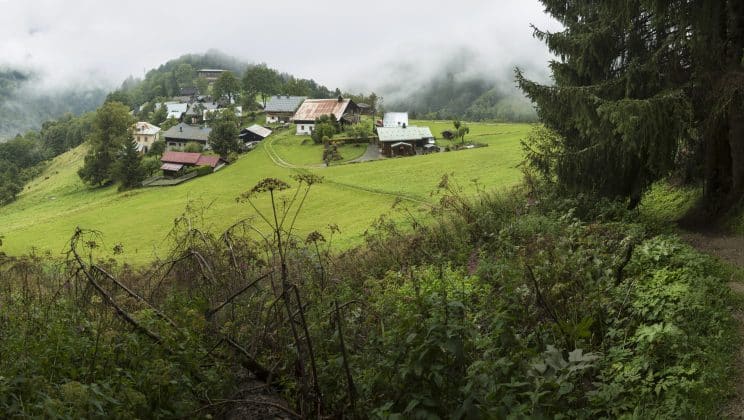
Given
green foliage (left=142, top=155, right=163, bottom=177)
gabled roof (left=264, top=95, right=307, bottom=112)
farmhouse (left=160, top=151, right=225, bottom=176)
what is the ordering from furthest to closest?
1. gabled roof (left=264, top=95, right=307, bottom=112)
2. farmhouse (left=160, top=151, right=225, bottom=176)
3. green foliage (left=142, top=155, right=163, bottom=177)

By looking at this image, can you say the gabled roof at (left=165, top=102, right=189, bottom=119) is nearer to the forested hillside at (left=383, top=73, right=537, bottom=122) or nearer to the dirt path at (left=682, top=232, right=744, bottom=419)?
the forested hillside at (left=383, top=73, right=537, bottom=122)

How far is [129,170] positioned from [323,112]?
30.0 metres

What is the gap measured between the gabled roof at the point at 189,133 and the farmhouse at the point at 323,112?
562 inches

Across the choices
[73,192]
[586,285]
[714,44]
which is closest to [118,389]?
[586,285]

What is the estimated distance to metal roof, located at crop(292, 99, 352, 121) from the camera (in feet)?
239

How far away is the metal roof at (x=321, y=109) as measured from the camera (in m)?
72.9

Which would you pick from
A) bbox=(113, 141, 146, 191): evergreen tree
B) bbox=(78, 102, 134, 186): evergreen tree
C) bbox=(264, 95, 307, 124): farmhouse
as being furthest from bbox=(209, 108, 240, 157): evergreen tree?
bbox=(264, 95, 307, 124): farmhouse

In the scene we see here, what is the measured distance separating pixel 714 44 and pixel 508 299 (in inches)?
281

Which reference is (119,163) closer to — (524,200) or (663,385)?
(524,200)

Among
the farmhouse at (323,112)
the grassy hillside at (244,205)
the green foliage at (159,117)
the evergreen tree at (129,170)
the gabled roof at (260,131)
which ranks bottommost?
the grassy hillside at (244,205)

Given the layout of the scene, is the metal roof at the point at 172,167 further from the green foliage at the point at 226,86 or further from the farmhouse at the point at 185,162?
the green foliage at the point at 226,86

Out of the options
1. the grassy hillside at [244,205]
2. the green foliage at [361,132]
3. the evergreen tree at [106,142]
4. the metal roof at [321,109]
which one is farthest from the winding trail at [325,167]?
the evergreen tree at [106,142]

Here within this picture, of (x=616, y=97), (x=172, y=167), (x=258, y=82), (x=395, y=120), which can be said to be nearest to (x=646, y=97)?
(x=616, y=97)

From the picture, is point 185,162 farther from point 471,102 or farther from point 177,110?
point 471,102
